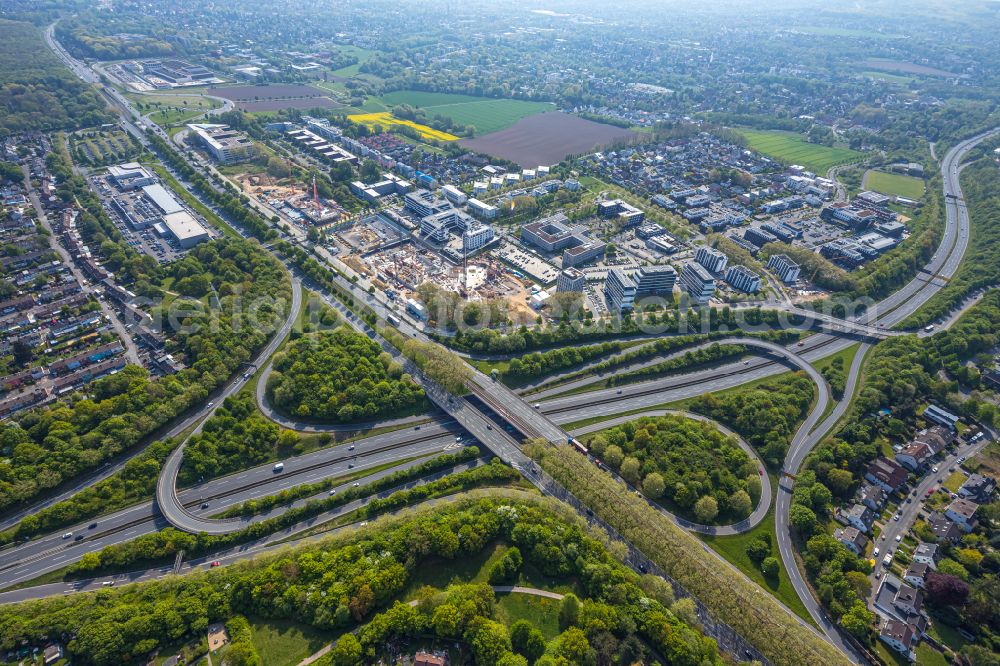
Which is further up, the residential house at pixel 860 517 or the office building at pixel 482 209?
the office building at pixel 482 209

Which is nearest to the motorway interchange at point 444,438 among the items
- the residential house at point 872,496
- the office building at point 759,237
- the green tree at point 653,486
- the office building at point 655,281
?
the residential house at point 872,496

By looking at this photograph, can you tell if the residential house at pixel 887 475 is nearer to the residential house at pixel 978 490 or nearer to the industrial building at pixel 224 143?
the residential house at pixel 978 490

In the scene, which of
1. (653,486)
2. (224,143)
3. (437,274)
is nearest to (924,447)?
(653,486)

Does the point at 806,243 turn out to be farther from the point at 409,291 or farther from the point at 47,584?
the point at 47,584

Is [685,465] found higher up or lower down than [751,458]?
higher up

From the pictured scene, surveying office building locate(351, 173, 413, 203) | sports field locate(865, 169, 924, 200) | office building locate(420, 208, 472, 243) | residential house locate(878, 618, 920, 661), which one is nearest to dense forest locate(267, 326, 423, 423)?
office building locate(420, 208, 472, 243)

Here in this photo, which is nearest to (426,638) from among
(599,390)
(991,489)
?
(599,390)

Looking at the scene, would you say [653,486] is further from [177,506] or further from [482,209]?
[482,209]
